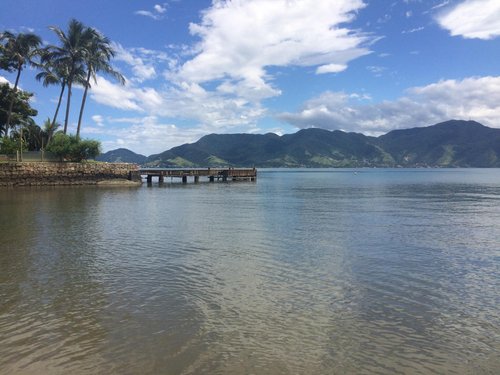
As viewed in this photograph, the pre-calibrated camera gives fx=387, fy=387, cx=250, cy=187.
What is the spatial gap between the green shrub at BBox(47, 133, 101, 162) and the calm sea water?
39583 mm

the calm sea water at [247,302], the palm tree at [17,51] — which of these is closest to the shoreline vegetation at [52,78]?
the palm tree at [17,51]

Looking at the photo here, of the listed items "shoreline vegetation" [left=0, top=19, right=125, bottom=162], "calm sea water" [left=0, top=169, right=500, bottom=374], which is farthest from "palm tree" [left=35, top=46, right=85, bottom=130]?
"calm sea water" [left=0, top=169, right=500, bottom=374]

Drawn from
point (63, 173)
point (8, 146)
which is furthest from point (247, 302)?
point (8, 146)

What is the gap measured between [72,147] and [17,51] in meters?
14.9

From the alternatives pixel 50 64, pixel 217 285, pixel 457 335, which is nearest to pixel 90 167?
pixel 50 64

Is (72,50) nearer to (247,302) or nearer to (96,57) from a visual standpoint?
(96,57)

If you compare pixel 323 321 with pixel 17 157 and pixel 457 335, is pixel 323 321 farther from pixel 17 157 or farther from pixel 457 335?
pixel 17 157

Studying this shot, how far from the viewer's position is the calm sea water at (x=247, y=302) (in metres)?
6.73

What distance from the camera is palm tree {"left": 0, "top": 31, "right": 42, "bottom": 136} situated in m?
53.3

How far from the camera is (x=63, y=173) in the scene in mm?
55781

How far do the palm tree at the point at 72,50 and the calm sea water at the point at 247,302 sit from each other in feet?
154

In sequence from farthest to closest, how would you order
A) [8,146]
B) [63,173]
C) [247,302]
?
[63,173] → [8,146] → [247,302]

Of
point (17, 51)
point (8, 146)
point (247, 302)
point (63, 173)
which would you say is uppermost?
point (17, 51)

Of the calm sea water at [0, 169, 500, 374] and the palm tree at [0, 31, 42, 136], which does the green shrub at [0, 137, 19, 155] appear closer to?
the palm tree at [0, 31, 42, 136]
